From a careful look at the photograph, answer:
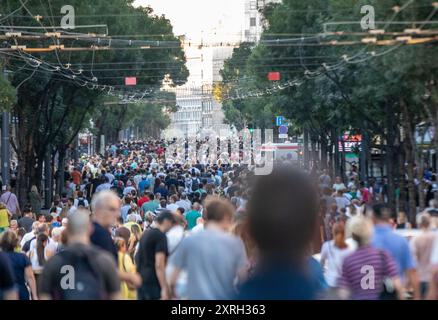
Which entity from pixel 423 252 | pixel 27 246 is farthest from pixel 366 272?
pixel 27 246

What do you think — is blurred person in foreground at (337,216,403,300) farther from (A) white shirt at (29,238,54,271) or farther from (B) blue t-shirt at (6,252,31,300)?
(A) white shirt at (29,238,54,271)

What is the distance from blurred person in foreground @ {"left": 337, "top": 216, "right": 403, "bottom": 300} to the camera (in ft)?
33.2

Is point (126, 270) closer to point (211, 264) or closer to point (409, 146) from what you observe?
point (211, 264)

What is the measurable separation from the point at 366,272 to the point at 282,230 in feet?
16.0

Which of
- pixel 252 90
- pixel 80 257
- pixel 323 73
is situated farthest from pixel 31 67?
pixel 252 90

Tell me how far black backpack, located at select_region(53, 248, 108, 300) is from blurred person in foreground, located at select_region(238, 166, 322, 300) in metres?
2.57

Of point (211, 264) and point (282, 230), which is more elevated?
point (282, 230)

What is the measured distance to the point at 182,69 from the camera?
76250mm

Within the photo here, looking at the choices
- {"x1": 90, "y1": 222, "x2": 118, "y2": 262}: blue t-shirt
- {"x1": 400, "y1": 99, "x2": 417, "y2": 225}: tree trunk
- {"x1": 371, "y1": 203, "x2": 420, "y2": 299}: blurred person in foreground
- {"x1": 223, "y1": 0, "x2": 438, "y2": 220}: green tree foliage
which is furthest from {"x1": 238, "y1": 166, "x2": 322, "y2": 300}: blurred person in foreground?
{"x1": 400, "y1": 99, "x2": 417, "y2": 225}: tree trunk

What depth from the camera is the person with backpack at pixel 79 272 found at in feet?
26.1

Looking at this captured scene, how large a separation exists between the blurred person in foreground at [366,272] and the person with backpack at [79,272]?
8.40ft

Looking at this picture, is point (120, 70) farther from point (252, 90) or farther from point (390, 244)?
point (390, 244)

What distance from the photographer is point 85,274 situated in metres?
8.11

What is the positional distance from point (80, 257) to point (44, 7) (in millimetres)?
31708
